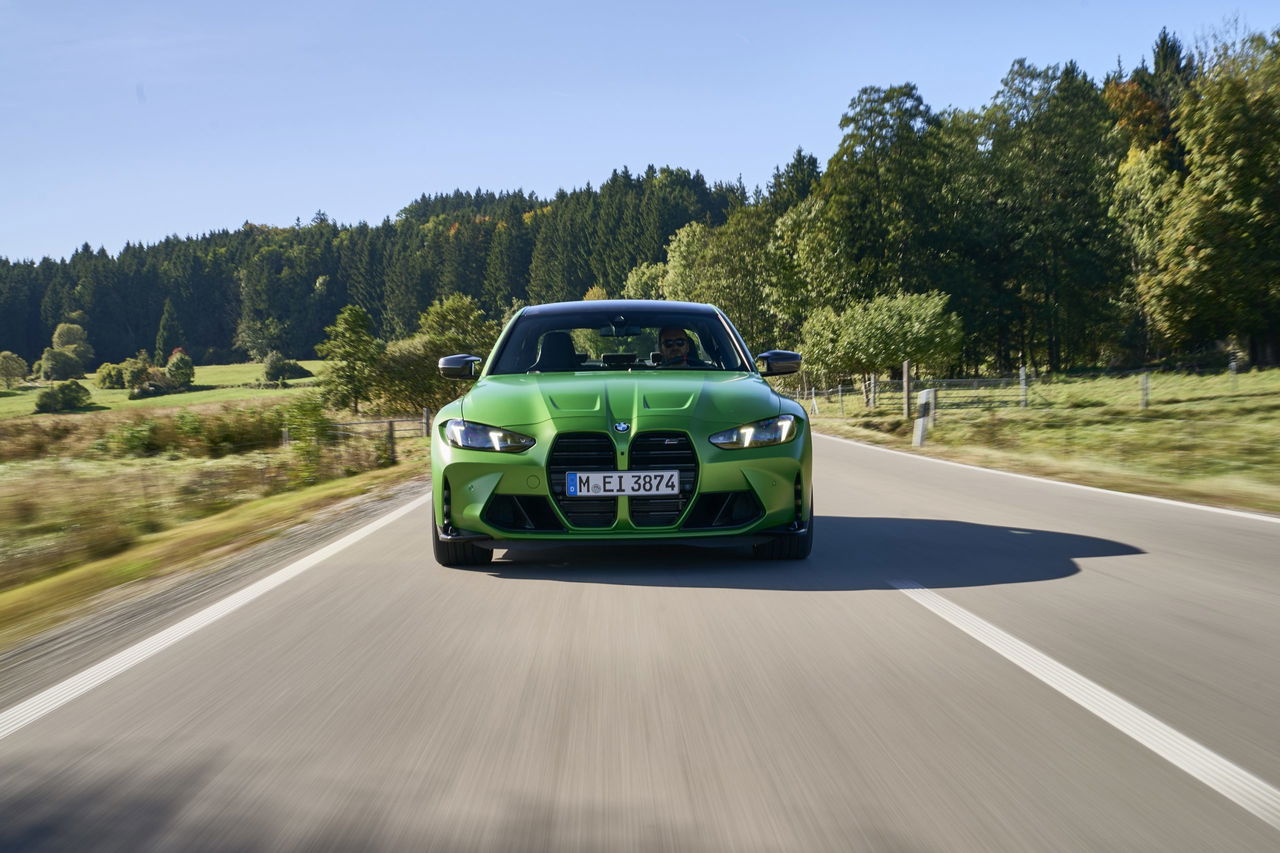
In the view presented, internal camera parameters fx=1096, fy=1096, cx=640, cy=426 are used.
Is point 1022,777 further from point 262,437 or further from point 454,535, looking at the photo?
point 262,437

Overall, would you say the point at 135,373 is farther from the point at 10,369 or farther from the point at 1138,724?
the point at 1138,724

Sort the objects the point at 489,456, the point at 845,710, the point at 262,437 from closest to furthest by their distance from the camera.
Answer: the point at 845,710 → the point at 489,456 → the point at 262,437

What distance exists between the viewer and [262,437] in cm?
3055

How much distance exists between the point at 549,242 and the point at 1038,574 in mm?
161801

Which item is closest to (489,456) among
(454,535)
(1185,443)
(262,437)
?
(454,535)

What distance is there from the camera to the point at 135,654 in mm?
4496

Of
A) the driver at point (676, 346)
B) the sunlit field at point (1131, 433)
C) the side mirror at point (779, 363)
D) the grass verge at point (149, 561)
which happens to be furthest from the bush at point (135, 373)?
the side mirror at point (779, 363)

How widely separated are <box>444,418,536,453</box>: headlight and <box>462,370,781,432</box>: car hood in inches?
1.8

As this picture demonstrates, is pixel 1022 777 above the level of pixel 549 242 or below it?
below

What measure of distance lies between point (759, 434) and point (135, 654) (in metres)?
3.25

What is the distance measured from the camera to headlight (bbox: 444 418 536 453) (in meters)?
5.90

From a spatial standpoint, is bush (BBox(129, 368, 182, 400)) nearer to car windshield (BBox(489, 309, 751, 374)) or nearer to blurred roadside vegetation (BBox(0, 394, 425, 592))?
blurred roadside vegetation (BBox(0, 394, 425, 592))

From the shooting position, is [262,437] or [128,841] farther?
[262,437]

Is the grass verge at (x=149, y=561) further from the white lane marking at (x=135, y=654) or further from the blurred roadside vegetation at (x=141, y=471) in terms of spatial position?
the white lane marking at (x=135, y=654)
